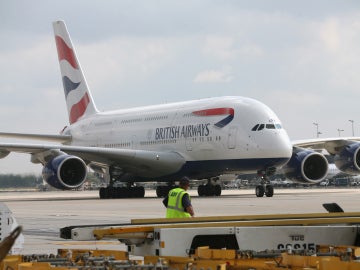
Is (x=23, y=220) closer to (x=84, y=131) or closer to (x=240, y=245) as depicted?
(x=240, y=245)

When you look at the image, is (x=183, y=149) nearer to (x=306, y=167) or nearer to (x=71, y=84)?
(x=306, y=167)

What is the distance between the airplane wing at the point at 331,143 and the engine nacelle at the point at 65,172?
1032cm

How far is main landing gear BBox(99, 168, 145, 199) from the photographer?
38688 mm

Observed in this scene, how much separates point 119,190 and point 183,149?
11.7 feet

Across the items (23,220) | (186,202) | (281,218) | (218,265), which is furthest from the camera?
(23,220)

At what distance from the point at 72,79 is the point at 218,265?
41102mm

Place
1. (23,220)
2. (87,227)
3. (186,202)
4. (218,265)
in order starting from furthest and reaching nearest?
(23,220), (186,202), (87,227), (218,265)

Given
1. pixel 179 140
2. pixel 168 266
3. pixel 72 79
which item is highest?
pixel 72 79

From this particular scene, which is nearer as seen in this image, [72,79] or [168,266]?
[168,266]

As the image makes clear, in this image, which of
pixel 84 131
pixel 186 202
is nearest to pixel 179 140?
pixel 84 131

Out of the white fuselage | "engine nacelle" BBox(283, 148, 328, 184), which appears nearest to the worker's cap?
the white fuselage

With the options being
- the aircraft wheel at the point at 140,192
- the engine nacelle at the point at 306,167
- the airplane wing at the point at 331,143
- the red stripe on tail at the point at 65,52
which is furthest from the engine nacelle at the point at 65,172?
the red stripe on tail at the point at 65,52

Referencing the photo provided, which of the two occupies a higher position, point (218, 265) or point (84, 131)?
point (84, 131)

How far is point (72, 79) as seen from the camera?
46.7 metres
